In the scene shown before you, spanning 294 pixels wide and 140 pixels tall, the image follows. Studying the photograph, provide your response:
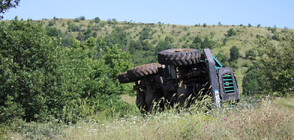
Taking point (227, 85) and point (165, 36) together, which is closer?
point (227, 85)

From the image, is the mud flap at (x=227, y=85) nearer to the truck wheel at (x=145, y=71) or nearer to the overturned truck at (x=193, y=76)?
the overturned truck at (x=193, y=76)

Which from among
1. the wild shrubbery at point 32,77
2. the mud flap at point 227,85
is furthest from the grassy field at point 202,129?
the wild shrubbery at point 32,77

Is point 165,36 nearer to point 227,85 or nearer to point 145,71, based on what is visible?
point 145,71

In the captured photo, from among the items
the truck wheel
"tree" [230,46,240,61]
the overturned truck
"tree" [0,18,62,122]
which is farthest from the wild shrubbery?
"tree" [230,46,240,61]

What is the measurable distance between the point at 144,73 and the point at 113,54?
31.7 metres

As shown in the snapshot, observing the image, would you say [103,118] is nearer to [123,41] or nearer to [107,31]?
[123,41]

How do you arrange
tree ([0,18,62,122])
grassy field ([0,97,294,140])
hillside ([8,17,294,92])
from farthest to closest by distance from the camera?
1. hillside ([8,17,294,92])
2. tree ([0,18,62,122])
3. grassy field ([0,97,294,140])

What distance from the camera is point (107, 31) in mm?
120188

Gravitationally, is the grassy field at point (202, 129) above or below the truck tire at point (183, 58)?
below

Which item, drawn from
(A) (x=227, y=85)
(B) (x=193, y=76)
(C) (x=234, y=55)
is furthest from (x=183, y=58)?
(C) (x=234, y=55)

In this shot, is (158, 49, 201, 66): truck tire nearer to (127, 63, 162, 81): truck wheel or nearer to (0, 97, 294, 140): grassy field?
(127, 63, 162, 81): truck wheel

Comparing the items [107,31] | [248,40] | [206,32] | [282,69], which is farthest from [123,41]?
[282,69]

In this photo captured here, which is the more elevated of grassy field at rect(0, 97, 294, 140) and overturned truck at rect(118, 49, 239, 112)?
overturned truck at rect(118, 49, 239, 112)

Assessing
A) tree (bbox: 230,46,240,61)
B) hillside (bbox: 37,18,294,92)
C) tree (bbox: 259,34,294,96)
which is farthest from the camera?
hillside (bbox: 37,18,294,92)
